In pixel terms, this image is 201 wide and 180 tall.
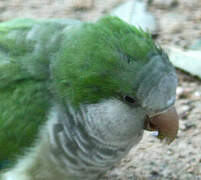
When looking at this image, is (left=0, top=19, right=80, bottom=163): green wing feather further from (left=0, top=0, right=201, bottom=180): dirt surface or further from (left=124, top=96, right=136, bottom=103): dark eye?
(left=0, top=0, right=201, bottom=180): dirt surface

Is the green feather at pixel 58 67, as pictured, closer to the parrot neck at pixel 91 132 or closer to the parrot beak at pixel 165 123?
the parrot neck at pixel 91 132

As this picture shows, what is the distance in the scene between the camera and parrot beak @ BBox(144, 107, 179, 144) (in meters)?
1.87

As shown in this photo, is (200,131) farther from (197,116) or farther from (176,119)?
(176,119)

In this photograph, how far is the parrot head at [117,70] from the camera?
1751mm

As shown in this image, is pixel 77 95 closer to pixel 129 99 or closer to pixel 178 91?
pixel 129 99

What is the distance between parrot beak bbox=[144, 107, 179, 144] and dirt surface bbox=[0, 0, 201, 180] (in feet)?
1.55

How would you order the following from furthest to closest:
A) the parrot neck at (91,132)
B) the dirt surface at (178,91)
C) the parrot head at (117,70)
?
the dirt surface at (178,91) → the parrot neck at (91,132) → the parrot head at (117,70)

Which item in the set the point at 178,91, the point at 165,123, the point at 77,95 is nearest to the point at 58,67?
the point at 77,95

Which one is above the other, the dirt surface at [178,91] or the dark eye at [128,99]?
the dark eye at [128,99]

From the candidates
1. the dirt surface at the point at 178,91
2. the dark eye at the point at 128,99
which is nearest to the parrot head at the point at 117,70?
the dark eye at the point at 128,99

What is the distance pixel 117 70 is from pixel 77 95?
0.69ft

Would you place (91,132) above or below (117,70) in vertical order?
below

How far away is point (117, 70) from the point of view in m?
1.75

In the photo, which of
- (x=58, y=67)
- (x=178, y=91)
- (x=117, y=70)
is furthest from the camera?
(x=178, y=91)
